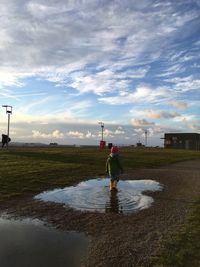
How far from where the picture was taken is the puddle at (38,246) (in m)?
7.21

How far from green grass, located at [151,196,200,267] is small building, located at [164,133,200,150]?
452 ft

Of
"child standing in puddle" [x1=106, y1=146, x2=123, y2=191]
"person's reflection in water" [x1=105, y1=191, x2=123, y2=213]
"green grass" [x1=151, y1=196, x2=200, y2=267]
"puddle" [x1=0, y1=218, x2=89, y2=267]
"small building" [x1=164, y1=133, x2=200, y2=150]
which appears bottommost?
"puddle" [x1=0, y1=218, x2=89, y2=267]

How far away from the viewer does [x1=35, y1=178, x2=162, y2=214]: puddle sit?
12605 mm

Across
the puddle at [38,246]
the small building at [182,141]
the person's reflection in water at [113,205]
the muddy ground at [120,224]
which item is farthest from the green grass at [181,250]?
the small building at [182,141]

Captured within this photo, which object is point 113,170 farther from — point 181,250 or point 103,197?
point 181,250

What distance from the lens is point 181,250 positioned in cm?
768

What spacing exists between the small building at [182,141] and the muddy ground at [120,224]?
438 ft

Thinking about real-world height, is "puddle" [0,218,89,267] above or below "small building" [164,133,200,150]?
below

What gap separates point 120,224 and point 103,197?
4410mm

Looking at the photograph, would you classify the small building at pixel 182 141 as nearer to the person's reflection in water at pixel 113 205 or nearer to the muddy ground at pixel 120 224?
the person's reflection in water at pixel 113 205

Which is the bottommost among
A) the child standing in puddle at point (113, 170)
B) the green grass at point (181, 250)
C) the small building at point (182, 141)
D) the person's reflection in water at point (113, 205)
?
the green grass at point (181, 250)

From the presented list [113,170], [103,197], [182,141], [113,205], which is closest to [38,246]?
[113,205]

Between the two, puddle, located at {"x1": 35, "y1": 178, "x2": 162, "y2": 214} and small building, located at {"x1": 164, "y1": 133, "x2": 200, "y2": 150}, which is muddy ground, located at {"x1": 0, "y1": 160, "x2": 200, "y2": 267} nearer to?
puddle, located at {"x1": 35, "y1": 178, "x2": 162, "y2": 214}

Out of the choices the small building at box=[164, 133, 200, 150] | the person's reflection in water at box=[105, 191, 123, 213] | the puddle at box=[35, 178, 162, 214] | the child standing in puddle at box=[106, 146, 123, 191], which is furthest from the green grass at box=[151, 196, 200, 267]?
the small building at box=[164, 133, 200, 150]
